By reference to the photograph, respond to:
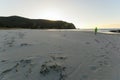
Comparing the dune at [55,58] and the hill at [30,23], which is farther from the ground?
the hill at [30,23]

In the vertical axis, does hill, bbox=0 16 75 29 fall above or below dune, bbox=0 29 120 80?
above

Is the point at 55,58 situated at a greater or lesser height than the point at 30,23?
lesser

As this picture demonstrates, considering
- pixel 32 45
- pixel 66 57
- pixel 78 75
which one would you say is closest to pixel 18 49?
pixel 32 45

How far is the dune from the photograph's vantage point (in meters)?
6.46

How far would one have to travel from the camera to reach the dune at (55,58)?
6.46m

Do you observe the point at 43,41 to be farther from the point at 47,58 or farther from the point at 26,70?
the point at 26,70

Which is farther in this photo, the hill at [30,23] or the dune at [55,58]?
the hill at [30,23]

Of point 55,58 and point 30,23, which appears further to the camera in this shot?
point 30,23

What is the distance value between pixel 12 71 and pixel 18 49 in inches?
62.4

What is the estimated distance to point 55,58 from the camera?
23.9 ft

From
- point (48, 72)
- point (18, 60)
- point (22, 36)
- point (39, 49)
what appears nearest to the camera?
point (48, 72)

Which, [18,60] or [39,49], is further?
[39,49]

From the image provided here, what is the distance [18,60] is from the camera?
7.07 m

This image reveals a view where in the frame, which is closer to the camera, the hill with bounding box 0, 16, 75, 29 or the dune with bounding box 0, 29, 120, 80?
the dune with bounding box 0, 29, 120, 80
